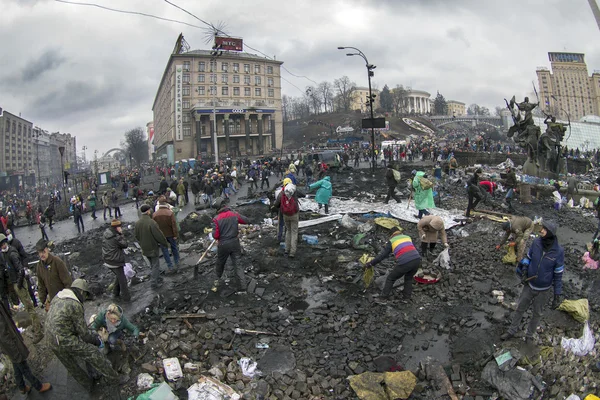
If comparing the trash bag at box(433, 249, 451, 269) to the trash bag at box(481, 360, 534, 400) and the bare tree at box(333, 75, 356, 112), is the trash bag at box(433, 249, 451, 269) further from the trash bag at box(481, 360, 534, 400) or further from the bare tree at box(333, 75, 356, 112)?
the bare tree at box(333, 75, 356, 112)

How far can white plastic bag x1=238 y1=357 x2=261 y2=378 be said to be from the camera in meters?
4.48

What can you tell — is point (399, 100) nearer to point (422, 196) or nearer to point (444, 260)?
point (422, 196)

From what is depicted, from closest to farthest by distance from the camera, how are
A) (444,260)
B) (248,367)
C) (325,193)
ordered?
(248,367)
(444,260)
(325,193)

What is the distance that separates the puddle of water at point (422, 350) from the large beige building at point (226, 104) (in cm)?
4730

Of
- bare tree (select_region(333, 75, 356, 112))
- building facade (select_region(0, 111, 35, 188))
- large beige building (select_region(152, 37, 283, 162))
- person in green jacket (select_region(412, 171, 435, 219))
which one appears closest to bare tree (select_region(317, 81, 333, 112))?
bare tree (select_region(333, 75, 356, 112))

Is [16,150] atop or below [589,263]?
atop

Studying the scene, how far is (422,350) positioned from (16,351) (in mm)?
5167

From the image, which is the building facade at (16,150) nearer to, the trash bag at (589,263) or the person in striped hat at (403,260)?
the person in striped hat at (403,260)

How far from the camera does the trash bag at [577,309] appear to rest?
17.6 ft

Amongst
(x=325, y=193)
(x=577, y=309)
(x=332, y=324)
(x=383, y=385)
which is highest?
(x=325, y=193)

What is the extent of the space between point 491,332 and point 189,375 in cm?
433

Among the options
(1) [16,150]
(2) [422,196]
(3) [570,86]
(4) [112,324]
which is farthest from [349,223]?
(3) [570,86]

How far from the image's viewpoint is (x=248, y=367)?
4574 mm

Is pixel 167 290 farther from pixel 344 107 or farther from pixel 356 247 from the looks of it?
pixel 344 107
